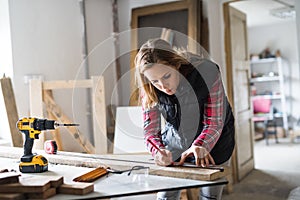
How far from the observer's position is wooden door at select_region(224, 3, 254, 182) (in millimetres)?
3459

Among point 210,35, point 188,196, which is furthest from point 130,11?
point 188,196

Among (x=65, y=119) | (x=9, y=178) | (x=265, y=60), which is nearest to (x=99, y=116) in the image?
(x=65, y=119)

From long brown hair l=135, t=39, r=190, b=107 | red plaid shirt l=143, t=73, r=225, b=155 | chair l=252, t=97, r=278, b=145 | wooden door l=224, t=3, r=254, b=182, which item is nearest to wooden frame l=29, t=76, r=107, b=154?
long brown hair l=135, t=39, r=190, b=107

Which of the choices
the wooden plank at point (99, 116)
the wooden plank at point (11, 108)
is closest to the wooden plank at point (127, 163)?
the wooden plank at point (11, 108)

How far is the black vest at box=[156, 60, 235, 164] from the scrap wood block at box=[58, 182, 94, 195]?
43 centimetres

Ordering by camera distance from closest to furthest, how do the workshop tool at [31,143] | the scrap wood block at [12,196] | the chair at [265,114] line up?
the scrap wood block at [12,196], the workshop tool at [31,143], the chair at [265,114]

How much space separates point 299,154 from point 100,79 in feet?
11.5

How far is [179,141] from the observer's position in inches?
61.2

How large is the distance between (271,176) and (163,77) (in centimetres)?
279

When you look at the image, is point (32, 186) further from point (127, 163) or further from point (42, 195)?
point (127, 163)

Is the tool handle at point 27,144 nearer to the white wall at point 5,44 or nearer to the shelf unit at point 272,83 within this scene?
the white wall at point 5,44

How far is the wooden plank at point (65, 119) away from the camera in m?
2.56

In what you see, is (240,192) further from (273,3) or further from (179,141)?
(273,3)

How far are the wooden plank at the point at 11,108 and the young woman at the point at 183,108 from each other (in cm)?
119
